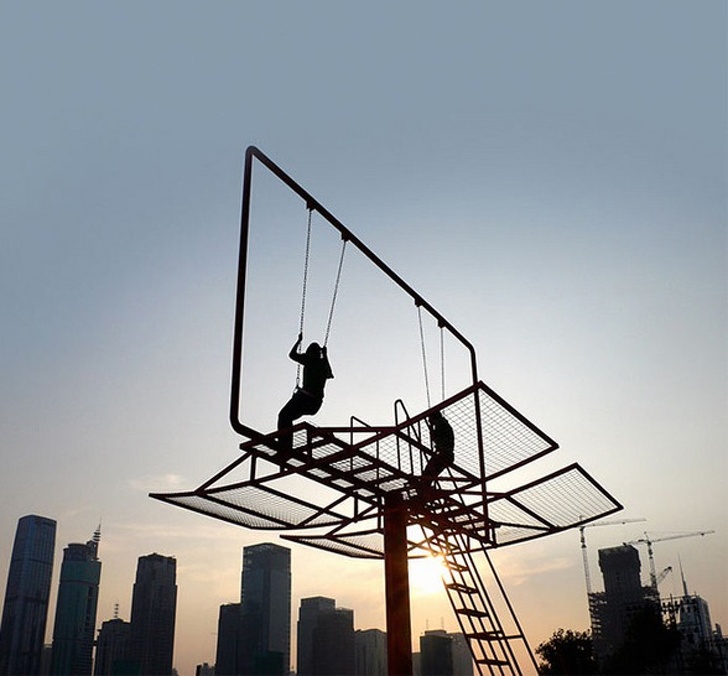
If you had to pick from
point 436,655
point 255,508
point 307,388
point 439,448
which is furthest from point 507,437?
point 436,655

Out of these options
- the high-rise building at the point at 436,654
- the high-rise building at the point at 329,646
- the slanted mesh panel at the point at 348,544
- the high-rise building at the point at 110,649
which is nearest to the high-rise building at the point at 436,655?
the high-rise building at the point at 436,654

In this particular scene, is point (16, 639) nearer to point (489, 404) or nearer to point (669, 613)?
point (669, 613)

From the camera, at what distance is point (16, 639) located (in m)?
181

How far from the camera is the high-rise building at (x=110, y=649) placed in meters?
182

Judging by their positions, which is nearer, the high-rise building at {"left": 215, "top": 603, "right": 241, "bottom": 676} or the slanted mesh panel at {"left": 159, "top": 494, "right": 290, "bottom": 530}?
the slanted mesh panel at {"left": 159, "top": 494, "right": 290, "bottom": 530}

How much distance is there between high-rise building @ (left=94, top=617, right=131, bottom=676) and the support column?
184862mm

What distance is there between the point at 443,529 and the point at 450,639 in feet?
444

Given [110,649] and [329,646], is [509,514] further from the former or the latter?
[110,649]

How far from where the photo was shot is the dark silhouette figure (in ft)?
44.8

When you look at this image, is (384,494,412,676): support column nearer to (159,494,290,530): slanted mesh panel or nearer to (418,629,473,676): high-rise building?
(159,494,290,530): slanted mesh panel

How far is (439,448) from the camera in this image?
1396cm

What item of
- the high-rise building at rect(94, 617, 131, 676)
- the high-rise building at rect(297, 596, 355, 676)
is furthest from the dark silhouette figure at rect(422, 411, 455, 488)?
the high-rise building at rect(94, 617, 131, 676)

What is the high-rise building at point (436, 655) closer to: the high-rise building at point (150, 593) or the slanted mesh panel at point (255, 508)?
the high-rise building at point (150, 593)

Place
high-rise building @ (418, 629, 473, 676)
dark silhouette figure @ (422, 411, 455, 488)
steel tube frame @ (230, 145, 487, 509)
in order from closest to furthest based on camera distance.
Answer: steel tube frame @ (230, 145, 487, 509) → dark silhouette figure @ (422, 411, 455, 488) → high-rise building @ (418, 629, 473, 676)
